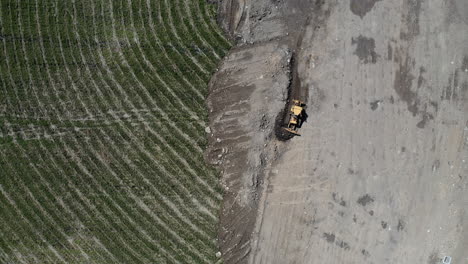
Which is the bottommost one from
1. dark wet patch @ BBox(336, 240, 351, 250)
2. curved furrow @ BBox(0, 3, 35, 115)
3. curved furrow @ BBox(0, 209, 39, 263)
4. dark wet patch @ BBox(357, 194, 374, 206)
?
curved furrow @ BBox(0, 209, 39, 263)

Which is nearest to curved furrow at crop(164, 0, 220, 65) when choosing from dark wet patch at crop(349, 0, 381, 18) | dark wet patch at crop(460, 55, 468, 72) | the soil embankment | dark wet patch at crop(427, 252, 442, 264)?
the soil embankment

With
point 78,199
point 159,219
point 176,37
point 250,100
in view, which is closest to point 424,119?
point 250,100

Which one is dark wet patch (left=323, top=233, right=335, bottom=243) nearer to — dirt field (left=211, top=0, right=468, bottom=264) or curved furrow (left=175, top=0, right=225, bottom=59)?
dirt field (left=211, top=0, right=468, bottom=264)

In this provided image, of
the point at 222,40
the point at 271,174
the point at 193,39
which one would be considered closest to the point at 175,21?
the point at 193,39

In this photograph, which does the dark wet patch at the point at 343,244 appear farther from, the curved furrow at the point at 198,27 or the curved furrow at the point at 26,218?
the curved furrow at the point at 26,218

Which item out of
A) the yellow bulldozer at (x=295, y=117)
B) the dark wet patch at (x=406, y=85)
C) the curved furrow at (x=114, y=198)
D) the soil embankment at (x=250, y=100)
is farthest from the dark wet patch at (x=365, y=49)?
the curved furrow at (x=114, y=198)

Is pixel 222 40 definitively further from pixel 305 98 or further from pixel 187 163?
pixel 187 163
